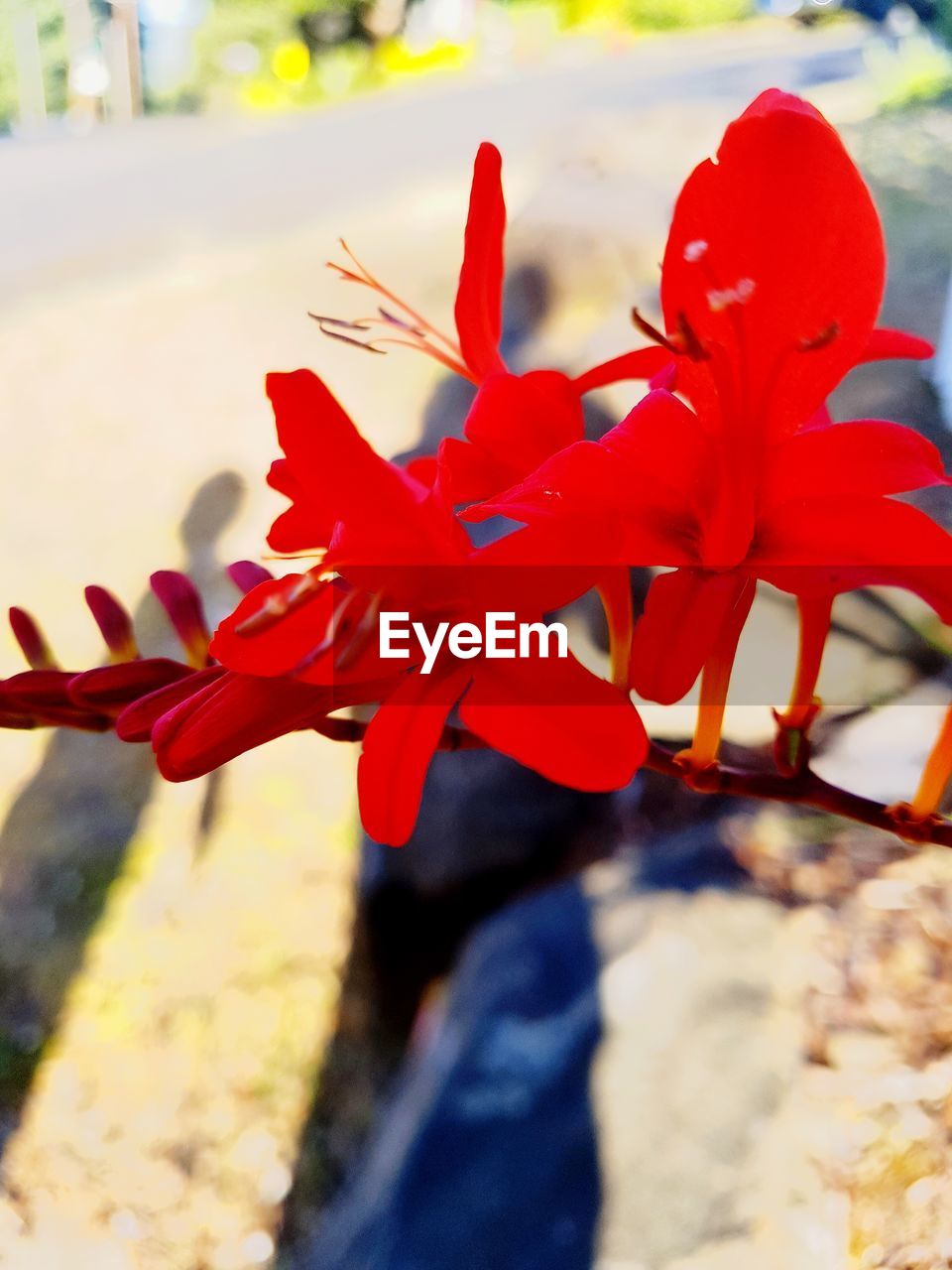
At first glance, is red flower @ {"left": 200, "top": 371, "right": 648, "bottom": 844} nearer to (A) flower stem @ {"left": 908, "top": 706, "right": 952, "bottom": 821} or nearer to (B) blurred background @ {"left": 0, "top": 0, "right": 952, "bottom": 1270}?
A: (A) flower stem @ {"left": 908, "top": 706, "right": 952, "bottom": 821}

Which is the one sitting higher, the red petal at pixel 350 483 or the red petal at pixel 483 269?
the red petal at pixel 483 269

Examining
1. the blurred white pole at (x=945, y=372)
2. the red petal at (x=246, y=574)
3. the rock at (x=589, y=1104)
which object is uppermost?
the red petal at (x=246, y=574)

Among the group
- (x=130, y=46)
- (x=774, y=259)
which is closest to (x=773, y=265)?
(x=774, y=259)

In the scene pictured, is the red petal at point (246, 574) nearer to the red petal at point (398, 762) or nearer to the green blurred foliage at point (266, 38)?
the red petal at point (398, 762)

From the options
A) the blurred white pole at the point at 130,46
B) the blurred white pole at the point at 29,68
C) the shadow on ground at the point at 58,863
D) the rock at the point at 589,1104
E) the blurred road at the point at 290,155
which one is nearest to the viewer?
the rock at the point at 589,1104

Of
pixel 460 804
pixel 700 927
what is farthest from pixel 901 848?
pixel 460 804

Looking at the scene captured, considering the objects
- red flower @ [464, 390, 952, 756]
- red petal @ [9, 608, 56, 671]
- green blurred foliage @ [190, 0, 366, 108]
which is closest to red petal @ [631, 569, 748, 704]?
red flower @ [464, 390, 952, 756]

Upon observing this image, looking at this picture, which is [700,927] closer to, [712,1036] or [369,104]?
[712,1036]

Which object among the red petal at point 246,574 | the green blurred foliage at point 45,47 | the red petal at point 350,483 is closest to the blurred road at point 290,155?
the green blurred foliage at point 45,47
